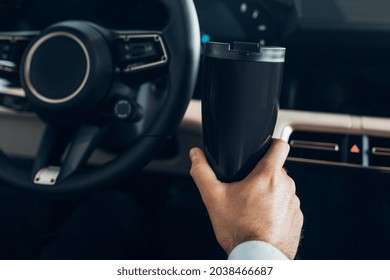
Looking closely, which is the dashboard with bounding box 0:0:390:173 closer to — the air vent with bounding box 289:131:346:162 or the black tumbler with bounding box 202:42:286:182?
the air vent with bounding box 289:131:346:162

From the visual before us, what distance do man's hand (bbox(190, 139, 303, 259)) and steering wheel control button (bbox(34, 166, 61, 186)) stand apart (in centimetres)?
29

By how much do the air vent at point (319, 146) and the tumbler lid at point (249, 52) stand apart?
48cm

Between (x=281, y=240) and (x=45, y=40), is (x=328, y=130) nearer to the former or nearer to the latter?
(x=281, y=240)

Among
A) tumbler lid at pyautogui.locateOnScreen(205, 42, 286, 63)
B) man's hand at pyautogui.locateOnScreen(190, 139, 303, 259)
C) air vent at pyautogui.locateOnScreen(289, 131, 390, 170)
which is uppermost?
tumbler lid at pyautogui.locateOnScreen(205, 42, 286, 63)

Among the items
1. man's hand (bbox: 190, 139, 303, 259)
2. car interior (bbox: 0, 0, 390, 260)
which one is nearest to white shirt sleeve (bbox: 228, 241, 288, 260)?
man's hand (bbox: 190, 139, 303, 259)

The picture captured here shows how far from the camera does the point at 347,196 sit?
3.93 ft

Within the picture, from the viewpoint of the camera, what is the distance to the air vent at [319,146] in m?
1.18

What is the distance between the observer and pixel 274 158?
0.80 metres

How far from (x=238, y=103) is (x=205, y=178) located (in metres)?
0.14

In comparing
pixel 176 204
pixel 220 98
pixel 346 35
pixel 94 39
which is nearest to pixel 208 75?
pixel 220 98

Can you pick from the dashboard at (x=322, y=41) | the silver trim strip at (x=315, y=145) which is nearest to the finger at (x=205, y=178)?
the silver trim strip at (x=315, y=145)

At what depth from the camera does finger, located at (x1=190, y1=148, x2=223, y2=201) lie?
0.82 m

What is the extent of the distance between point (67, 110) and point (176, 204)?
0.51 metres

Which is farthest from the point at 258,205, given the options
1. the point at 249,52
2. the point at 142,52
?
the point at 142,52
